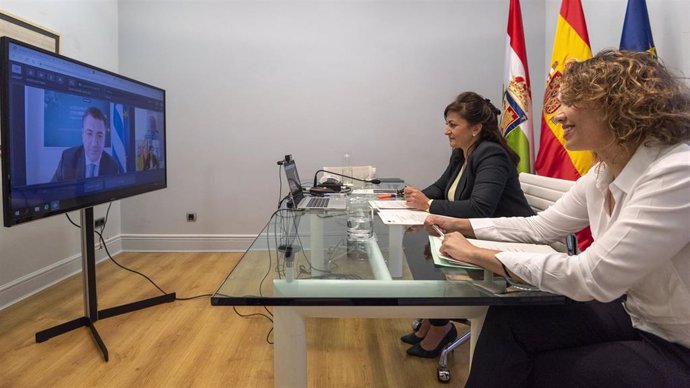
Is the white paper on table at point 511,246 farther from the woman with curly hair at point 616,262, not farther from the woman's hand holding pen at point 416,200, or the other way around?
the woman's hand holding pen at point 416,200

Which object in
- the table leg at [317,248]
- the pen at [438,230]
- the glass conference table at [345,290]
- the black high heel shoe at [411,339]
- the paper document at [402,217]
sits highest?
the paper document at [402,217]

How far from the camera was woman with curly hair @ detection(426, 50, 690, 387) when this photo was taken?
2.64ft

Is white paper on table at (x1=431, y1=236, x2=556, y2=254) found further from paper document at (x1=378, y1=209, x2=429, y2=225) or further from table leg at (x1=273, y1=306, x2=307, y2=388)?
table leg at (x1=273, y1=306, x2=307, y2=388)

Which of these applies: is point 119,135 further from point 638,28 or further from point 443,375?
point 638,28

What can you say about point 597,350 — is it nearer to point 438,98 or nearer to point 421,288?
point 421,288

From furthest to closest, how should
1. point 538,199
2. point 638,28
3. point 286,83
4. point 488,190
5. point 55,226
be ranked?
point 286,83 < point 55,226 < point 638,28 < point 538,199 < point 488,190

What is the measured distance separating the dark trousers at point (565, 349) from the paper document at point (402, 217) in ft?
1.69

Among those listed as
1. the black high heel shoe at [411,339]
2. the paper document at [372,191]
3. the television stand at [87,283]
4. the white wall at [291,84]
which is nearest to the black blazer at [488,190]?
the paper document at [372,191]

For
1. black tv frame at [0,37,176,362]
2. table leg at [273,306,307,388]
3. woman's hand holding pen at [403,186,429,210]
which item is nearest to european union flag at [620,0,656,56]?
woman's hand holding pen at [403,186,429,210]

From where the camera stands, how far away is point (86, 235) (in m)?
2.09

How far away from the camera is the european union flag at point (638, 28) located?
2.11 m

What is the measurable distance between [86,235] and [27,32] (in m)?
1.33

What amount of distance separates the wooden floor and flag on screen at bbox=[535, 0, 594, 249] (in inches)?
52.9

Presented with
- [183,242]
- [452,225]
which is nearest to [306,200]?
[452,225]
